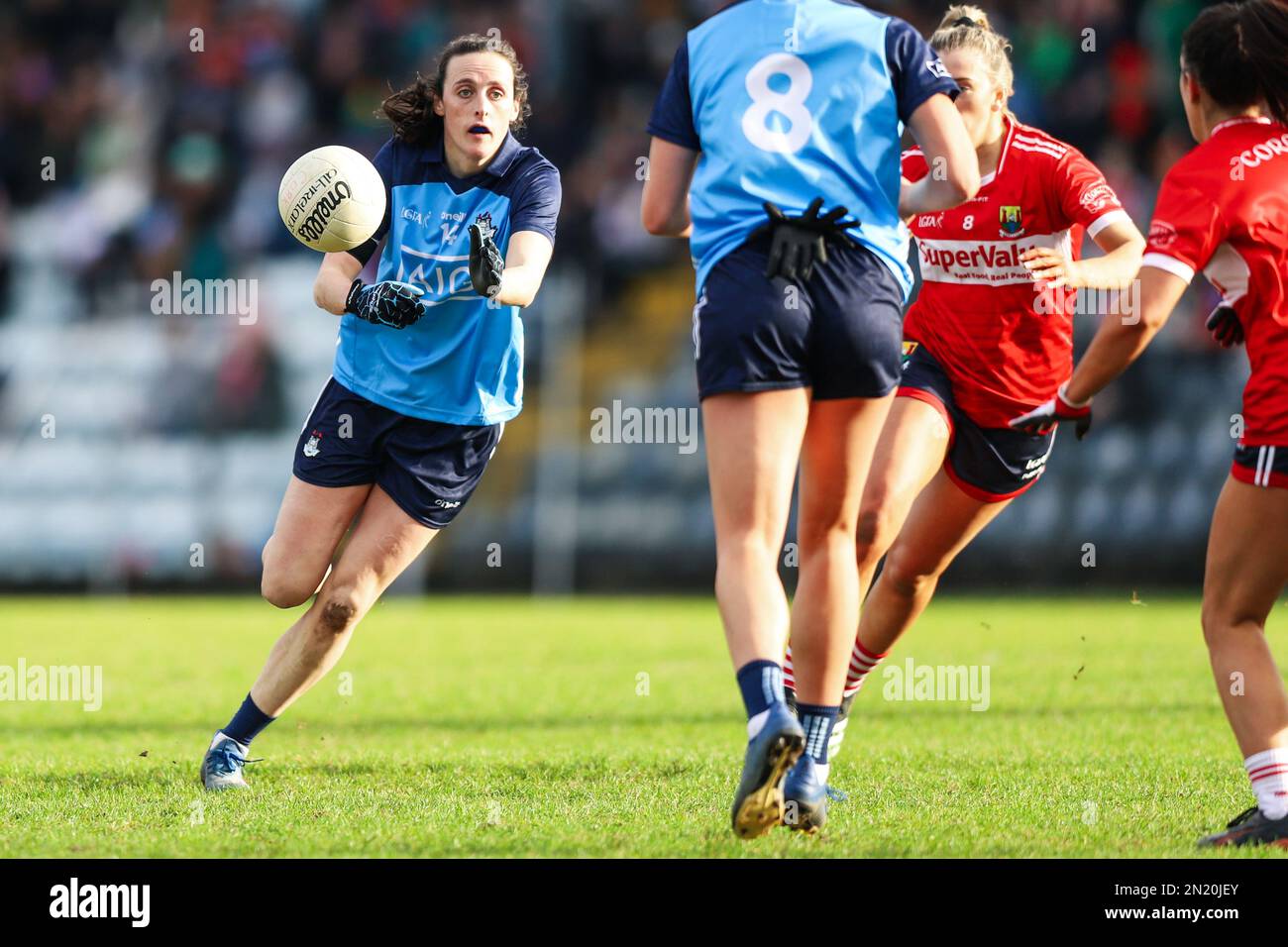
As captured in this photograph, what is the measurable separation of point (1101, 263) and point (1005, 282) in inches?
26.3

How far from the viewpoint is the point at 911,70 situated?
4.64 m

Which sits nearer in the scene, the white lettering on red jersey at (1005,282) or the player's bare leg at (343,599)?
the player's bare leg at (343,599)

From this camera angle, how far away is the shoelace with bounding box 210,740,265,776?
6133 millimetres

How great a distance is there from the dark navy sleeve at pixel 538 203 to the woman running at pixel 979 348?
4.83ft

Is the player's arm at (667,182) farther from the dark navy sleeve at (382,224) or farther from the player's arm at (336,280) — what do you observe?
the dark navy sleeve at (382,224)

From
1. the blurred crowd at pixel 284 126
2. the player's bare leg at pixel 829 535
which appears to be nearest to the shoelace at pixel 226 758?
the player's bare leg at pixel 829 535

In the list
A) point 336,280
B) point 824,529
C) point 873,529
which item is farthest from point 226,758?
point 824,529

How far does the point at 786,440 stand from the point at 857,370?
29cm

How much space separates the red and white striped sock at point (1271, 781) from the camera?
4.80 meters

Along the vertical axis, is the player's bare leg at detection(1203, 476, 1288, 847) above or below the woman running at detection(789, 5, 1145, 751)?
below

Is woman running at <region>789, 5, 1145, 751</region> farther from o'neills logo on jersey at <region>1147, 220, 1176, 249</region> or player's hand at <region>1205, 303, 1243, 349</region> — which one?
o'neills logo on jersey at <region>1147, 220, 1176, 249</region>
